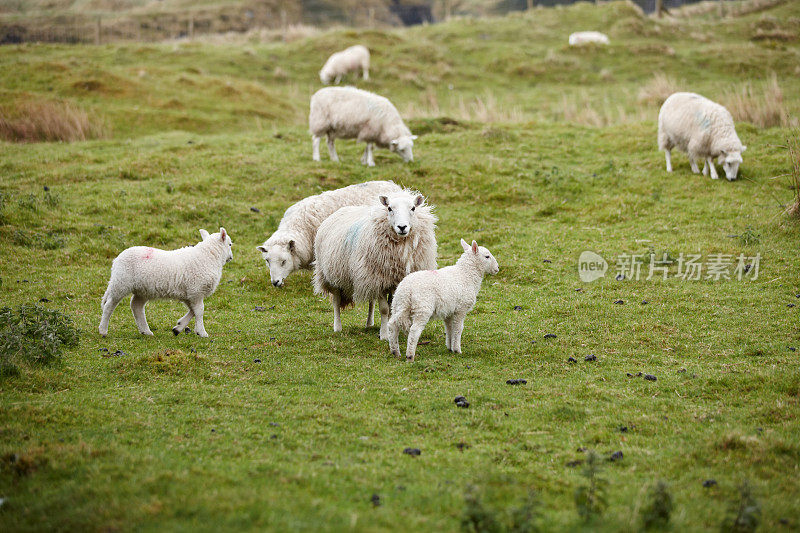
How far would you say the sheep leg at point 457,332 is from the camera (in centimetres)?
965

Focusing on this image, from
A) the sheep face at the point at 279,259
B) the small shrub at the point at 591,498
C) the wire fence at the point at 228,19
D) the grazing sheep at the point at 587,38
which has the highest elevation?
the wire fence at the point at 228,19

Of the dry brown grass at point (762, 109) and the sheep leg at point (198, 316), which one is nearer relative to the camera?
the sheep leg at point (198, 316)

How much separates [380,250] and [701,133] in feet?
39.7

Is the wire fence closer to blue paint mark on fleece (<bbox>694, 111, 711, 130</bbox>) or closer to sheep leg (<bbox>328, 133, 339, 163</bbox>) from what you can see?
sheep leg (<bbox>328, 133, 339, 163</bbox>)

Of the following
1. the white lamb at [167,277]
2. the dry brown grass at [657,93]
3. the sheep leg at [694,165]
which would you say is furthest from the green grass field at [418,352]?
the dry brown grass at [657,93]

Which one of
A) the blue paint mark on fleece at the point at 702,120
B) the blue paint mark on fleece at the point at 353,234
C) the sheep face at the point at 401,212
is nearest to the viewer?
the sheep face at the point at 401,212

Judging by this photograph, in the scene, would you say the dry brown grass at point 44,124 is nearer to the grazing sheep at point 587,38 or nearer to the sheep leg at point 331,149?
the sheep leg at point 331,149

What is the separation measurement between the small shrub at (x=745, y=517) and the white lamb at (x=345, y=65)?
32593 millimetres

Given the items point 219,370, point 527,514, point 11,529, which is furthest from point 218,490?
point 219,370

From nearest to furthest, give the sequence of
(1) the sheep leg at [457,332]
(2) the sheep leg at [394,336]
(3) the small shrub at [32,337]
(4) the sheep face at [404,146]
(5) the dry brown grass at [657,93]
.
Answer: (3) the small shrub at [32,337] < (2) the sheep leg at [394,336] < (1) the sheep leg at [457,332] < (4) the sheep face at [404,146] < (5) the dry brown grass at [657,93]

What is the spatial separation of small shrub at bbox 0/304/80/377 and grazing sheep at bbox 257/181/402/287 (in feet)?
11.3

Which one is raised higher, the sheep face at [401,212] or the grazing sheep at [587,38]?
the grazing sheep at [587,38]

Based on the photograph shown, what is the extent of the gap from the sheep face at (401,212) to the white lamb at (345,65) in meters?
26.4

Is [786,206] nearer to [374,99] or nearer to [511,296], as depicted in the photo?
[511,296]
